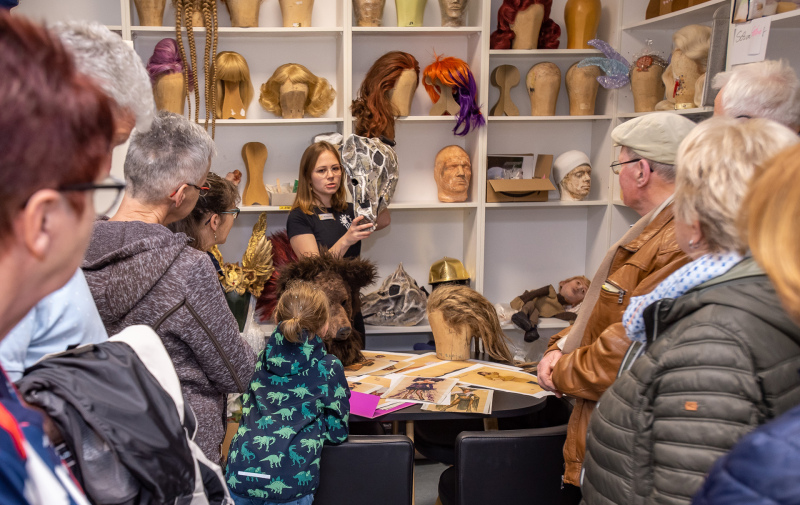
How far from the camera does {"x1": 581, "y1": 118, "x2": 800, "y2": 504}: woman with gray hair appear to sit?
3.57ft

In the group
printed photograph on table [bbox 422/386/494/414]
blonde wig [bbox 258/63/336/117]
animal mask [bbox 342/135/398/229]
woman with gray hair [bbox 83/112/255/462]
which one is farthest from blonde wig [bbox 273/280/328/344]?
blonde wig [bbox 258/63/336/117]

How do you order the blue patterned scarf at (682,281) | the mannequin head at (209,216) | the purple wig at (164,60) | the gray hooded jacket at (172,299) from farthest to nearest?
the purple wig at (164,60) → the mannequin head at (209,216) → the gray hooded jacket at (172,299) → the blue patterned scarf at (682,281)

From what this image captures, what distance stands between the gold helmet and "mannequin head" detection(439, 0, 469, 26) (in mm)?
1413

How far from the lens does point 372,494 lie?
6.24 ft

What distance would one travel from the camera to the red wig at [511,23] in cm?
380

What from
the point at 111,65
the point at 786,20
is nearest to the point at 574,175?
the point at 786,20

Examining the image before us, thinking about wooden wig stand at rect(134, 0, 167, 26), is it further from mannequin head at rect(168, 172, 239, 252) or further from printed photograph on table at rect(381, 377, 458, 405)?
printed photograph on table at rect(381, 377, 458, 405)

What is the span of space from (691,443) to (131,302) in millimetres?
1186

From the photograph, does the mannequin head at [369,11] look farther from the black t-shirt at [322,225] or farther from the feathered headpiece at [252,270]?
the feathered headpiece at [252,270]

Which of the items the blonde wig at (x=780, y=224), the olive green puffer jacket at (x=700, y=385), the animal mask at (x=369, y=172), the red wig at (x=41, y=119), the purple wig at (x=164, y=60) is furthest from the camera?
the purple wig at (x=164, y=60)

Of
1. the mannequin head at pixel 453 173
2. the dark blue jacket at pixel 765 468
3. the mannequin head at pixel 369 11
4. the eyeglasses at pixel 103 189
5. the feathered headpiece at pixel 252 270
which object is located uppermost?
the mannequin head at pixel 369 11

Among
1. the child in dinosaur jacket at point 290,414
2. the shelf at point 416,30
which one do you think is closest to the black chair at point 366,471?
the child in dinosaur jacket at point 290,414

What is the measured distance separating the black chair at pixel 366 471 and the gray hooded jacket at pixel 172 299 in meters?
0.38

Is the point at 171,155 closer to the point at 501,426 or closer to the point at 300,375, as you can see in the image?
the point at 300,375
